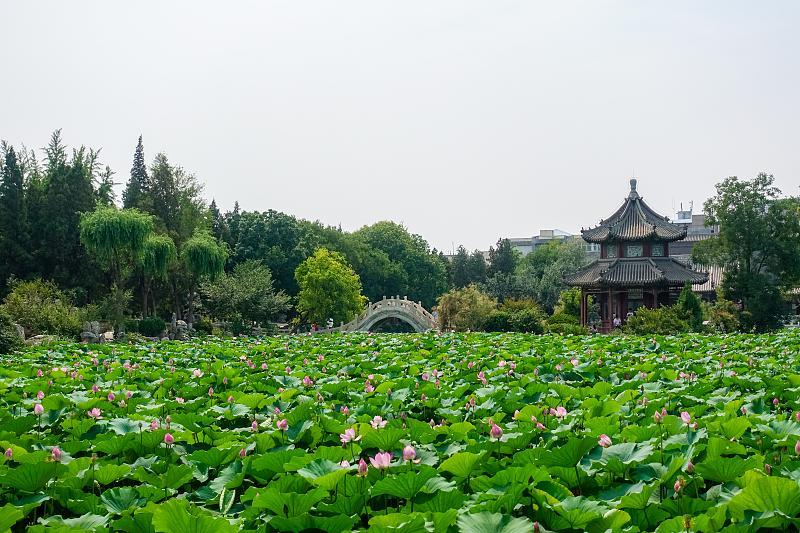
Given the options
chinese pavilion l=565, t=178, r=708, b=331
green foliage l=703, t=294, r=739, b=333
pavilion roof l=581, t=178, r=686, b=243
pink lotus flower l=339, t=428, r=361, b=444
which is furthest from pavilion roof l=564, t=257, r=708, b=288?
pink lotus flower l=339, t=428, r=361, b=444

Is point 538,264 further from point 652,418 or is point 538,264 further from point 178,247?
point 652,418

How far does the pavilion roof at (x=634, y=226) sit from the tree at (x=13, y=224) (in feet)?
77.1

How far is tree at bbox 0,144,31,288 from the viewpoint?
3198 centimetres

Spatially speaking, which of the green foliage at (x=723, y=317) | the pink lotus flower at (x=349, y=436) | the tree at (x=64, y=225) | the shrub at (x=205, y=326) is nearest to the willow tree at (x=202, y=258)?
the shrub at (x=205, y=326)

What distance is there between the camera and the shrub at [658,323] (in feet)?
73.0

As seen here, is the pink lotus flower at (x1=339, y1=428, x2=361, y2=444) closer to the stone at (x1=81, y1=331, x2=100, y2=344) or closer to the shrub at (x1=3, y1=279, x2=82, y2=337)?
the stone at (x1=81, y1=331, x2=100, y2=344)

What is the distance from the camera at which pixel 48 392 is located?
219 inches

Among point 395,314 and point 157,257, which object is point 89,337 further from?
point 395,314

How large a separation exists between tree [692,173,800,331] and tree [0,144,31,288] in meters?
28.3

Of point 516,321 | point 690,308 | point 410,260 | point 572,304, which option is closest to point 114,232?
point 516,321

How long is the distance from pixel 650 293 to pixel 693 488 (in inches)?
1116

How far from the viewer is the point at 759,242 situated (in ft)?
95.1

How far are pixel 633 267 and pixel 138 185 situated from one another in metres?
24.1

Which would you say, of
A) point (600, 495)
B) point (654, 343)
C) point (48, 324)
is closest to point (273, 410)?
point (600, 495)
